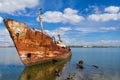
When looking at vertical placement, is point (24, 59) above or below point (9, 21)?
below

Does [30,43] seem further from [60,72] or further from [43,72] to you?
[60,72]

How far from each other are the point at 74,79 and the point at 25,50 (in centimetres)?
1116

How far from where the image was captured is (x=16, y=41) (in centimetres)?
2884

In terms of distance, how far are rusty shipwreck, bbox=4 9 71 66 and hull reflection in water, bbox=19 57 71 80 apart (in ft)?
3.67

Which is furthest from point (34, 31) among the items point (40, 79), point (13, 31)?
point (40, 79)

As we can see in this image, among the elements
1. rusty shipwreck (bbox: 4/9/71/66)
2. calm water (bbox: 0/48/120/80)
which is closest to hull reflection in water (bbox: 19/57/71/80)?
calm water (bbox: 0/48/120/80)

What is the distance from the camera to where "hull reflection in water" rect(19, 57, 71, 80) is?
22594 millimetres

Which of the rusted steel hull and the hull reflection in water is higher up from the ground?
the rusted steel hull

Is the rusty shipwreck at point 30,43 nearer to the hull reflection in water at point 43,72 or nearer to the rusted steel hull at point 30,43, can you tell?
the rusted steel hull at point 30,43

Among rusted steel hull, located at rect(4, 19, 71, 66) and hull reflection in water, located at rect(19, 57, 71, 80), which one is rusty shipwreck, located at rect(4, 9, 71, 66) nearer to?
rusted steel hull, located at rect(4, 19, 71, 66)

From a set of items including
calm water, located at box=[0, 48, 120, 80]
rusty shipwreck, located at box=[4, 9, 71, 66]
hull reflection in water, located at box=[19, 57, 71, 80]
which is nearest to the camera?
calm water, located at box=[0, 48, 120, 80]

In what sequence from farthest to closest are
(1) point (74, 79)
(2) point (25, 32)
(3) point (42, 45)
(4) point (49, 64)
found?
(4) point (49, 64) < (3) point (42, 45) < (2) point (25, 32) < (1) point (74, 79)

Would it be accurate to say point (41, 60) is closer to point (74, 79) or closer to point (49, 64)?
point (49, 64)

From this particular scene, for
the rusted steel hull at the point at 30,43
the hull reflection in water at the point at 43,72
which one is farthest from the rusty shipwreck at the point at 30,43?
the hull reflection in water at the point at 43,72
